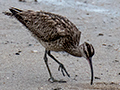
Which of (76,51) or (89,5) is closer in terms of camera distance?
(76,51)

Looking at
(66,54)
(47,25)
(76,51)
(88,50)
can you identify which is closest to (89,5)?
(66,54)

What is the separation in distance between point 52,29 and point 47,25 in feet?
0.56

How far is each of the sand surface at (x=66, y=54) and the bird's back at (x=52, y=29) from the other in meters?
0.94

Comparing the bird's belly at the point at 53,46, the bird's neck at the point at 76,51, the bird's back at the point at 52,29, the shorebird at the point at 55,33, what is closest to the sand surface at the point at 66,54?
the shorebird at the point at 55,33

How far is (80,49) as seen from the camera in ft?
21.2

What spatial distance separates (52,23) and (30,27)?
0.66 m

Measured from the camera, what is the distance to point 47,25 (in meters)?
6.72

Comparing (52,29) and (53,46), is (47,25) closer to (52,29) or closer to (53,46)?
(52,29)

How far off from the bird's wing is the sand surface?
1012 millimetres

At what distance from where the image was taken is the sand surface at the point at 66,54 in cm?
654

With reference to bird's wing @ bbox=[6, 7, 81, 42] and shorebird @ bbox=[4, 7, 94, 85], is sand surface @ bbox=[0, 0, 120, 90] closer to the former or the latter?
shorebird @ bbox=[4, 7, 94, 85]

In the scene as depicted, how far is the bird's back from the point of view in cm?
653

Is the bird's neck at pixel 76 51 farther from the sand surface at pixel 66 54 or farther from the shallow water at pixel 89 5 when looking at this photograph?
the shallow water at pixel 89 5

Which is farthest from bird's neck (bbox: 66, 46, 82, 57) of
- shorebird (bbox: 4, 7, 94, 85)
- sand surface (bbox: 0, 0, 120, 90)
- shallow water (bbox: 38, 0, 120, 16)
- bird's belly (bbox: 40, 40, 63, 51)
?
shallow water (bbox: 38, 0, 120, 16)
